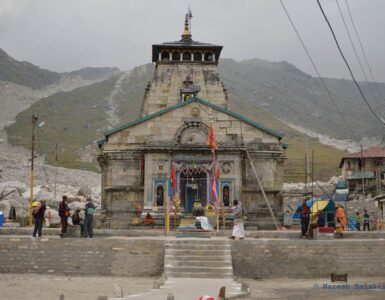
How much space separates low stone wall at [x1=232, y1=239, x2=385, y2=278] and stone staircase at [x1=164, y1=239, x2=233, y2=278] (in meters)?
1.08

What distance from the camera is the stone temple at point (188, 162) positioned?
40.6 meters

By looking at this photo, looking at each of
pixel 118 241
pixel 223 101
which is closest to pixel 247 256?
pixel 118 241

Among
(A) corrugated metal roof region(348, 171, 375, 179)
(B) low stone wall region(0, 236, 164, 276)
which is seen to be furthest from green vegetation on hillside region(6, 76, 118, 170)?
(B) low stone wall region(0, 236, 164, 276)

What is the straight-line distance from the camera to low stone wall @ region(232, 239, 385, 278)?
25.5 m

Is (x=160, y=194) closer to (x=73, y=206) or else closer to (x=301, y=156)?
(x=73, y=206)

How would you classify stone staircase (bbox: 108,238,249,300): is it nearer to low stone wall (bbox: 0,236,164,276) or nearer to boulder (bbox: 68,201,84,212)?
low stone wall (bbox: 0,236,164,276)

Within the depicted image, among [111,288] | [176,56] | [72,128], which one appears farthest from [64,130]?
[111,288]

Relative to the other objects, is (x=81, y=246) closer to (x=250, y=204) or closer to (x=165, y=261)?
(x=165, y=261)

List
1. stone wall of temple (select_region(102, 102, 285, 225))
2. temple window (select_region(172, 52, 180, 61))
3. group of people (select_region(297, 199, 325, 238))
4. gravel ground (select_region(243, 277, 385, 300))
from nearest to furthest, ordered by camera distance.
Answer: gravel ground (select_region(243, 277, 385, 300)), group of people (select_region(297, 199, 325, 238)), stone wall of temple (select_region(102, 102, 285, 225)), temple window (select_region(172, 52, 180, 61))

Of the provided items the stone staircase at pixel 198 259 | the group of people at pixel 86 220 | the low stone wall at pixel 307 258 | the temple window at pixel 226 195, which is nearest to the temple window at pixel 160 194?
the temple window at pixel 226 195

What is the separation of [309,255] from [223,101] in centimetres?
2731

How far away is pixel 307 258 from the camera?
25672mm

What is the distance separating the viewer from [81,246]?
1021 inches

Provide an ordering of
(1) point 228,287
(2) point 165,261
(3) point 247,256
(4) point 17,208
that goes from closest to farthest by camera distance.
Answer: (1) point 228,287, (2) point 165,261, (3) point 247,256, (4) point 17,208
